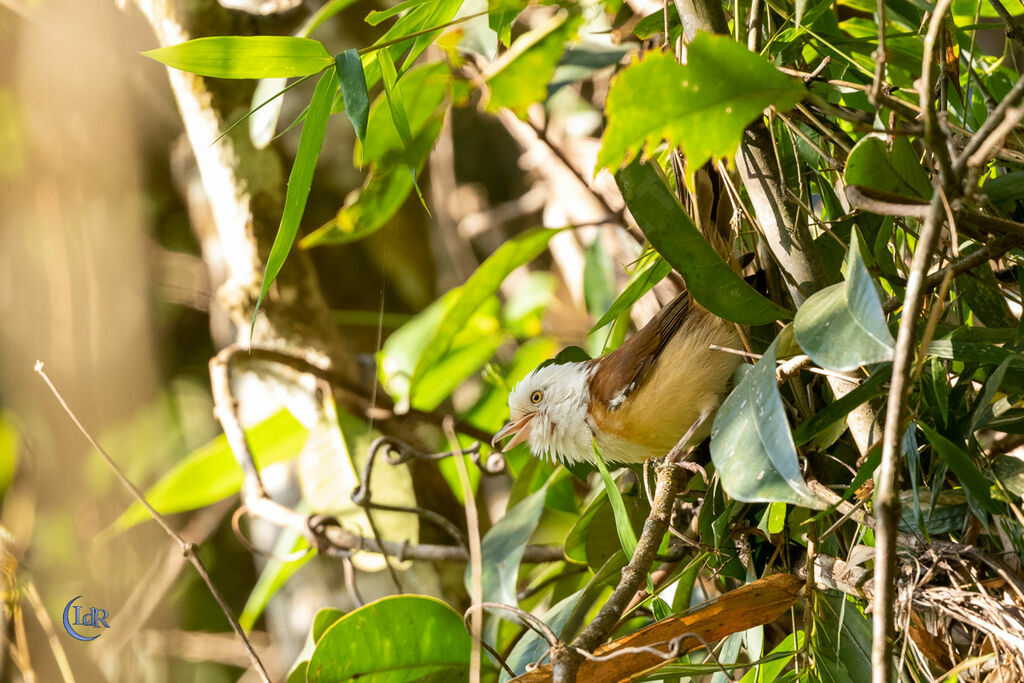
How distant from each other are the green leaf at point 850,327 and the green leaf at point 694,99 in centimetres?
13

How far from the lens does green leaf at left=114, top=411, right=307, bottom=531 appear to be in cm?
172

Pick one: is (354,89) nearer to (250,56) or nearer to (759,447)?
(250,56)

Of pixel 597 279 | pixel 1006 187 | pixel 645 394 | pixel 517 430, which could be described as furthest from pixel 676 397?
pixel 597 279

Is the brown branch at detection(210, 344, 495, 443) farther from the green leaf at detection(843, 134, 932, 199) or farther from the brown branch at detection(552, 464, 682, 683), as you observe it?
the green leaf at detection(843, 134, 932, 199)

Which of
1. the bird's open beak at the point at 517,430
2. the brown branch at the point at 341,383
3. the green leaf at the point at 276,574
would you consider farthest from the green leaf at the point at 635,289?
the green leaf at the point at 276,574

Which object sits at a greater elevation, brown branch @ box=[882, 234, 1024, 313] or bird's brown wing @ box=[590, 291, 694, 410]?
brown branch @ box=[882, 234, 1024, 313]

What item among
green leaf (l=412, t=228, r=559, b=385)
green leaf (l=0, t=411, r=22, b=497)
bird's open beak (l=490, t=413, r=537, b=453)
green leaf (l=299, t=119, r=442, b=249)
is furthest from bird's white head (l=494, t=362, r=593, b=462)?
green leaf (l=0, t=411, r=22, b=497)

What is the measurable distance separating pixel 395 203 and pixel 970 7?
94 centimetres

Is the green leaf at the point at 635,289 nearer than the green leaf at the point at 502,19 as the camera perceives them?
No

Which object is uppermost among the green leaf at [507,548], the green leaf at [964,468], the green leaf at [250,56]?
the green leaf at [250,56]

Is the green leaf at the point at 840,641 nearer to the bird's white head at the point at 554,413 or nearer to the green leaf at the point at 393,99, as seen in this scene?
the bird's white head at the point at 554,413

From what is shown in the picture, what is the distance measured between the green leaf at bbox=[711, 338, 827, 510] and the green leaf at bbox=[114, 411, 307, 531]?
4.08ft

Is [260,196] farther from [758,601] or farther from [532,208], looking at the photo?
[758,601]

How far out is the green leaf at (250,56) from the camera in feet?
2.90
